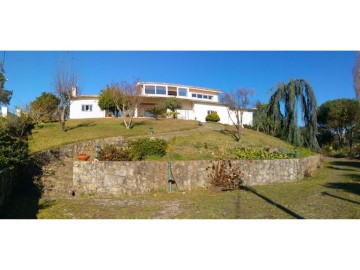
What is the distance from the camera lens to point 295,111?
22672 millimetres

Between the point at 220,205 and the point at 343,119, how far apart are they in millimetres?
27645

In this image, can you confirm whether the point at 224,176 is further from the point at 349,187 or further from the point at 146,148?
the point at 349,187

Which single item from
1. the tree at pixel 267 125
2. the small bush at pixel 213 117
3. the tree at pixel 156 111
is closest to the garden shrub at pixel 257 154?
the tree at pixel 267 125

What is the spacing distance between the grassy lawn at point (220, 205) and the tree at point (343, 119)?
22.1 metres

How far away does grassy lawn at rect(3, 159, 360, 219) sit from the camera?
273 inches

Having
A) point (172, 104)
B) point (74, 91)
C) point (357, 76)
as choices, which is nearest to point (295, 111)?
point (357, 76)

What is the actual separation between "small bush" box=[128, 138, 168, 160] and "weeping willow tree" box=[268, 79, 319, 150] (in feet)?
45.8

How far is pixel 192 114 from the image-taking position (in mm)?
38219

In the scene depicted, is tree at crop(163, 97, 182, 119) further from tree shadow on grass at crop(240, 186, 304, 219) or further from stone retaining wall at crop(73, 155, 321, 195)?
tree shadow on grass at crop(240, 186, 304, 219)

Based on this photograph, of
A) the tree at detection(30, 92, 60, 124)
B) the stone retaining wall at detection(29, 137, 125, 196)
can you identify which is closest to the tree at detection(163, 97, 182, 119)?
the tree at detection(30, 92, 60, 124)

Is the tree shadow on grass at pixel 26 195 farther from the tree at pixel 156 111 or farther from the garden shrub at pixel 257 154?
the tree at pixel 156 111

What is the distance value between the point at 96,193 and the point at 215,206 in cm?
540

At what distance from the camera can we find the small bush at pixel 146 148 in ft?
41.1
